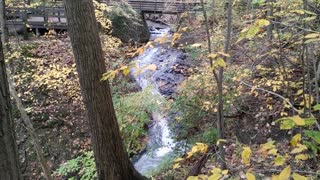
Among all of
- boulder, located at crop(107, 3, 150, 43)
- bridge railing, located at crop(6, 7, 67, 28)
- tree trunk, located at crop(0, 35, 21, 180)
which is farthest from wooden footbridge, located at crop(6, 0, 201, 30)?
tree trunk, located at crop(0, 35, 21, 180)

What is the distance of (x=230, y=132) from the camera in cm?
711

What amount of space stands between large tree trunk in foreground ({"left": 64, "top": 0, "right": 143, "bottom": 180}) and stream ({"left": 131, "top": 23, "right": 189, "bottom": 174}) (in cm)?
78

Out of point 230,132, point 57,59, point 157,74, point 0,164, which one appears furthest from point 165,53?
point 0,164

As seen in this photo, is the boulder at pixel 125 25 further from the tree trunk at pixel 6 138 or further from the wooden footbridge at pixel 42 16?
the tree trunk at pixel 6 138

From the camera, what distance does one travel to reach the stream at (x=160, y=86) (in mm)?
8219

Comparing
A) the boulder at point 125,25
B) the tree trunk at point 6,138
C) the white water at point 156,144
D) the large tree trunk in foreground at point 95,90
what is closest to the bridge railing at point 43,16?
the boulder at point 125,25

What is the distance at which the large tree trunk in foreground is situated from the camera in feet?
14.3

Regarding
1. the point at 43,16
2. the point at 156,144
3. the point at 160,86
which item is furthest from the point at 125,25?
the point at 156,144

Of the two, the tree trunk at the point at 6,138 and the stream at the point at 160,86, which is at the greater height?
the tree trunk at the point at 6,138

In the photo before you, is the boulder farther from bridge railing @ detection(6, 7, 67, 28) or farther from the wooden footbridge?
bridge railing @ detection(6, 7, 67, 28)

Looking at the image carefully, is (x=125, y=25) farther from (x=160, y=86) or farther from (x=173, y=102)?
(x=173, y=102)

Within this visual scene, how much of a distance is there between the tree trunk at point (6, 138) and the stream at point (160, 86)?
339cm

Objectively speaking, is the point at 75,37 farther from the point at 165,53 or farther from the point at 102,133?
the point at 165,53

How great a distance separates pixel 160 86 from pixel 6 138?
10742 millimetres
